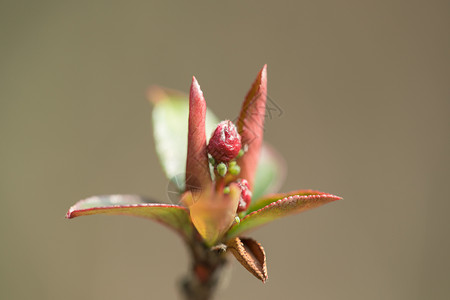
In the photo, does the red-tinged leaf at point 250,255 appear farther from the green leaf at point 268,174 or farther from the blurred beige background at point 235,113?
the blurred beige background at point 235,113

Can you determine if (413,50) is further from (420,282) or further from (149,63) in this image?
(149,63)

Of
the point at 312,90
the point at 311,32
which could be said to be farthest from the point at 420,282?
the point at 311,32

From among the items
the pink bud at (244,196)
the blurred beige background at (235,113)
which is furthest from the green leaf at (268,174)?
the blurred beige background at (235,113)

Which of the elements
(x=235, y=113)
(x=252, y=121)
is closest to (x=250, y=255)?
(x=252, y=121)

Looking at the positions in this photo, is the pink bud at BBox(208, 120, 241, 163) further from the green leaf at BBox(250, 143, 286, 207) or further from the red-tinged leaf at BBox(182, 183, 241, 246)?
the green leaf at BBox(250, 143, 286, 207)

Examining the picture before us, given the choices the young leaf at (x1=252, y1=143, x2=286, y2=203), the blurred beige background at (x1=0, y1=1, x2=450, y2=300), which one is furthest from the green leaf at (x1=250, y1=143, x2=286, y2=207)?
the blurred beige background at (x1=0, y1=1, x2=450, y2=300)
